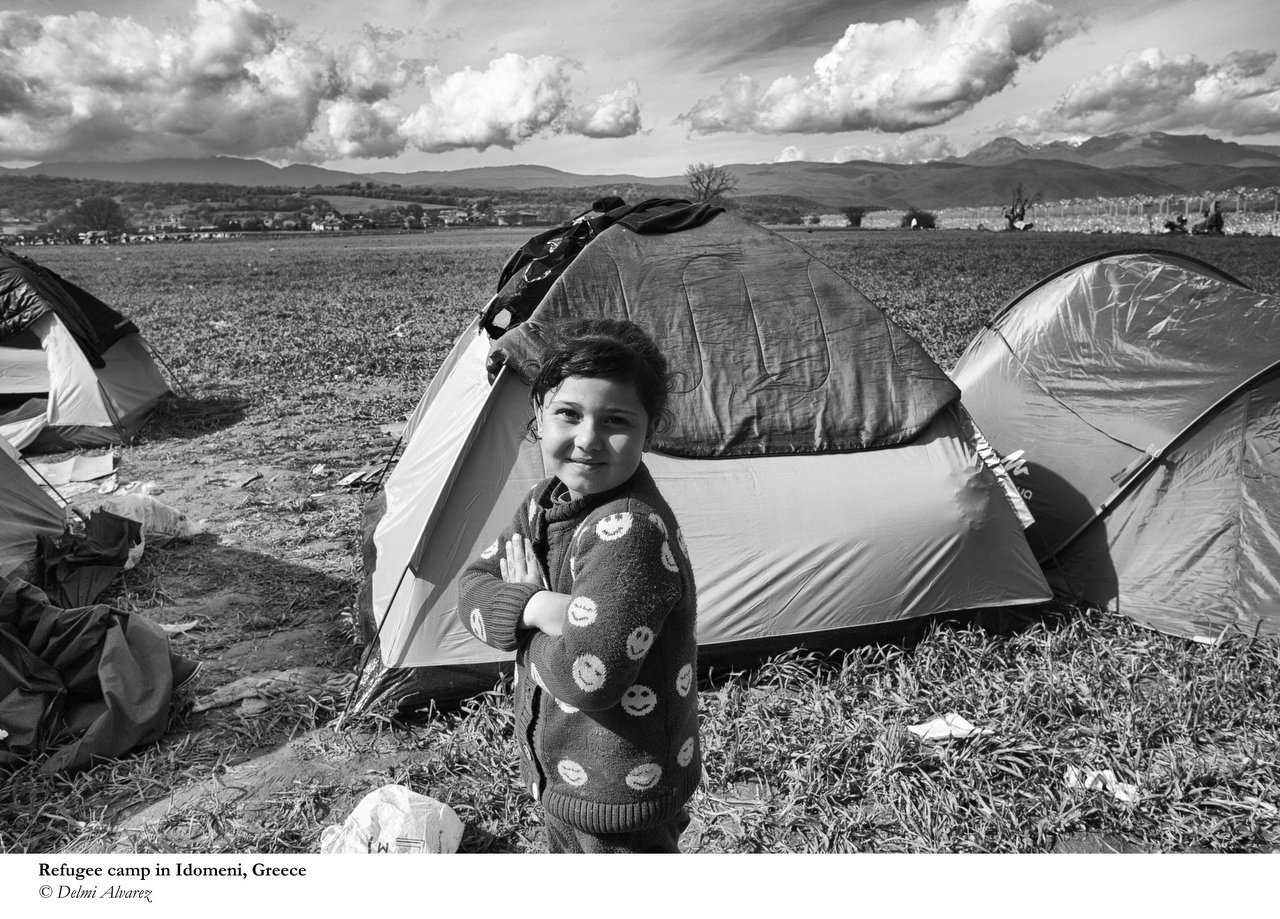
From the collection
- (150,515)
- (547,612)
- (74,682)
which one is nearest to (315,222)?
(150,515)

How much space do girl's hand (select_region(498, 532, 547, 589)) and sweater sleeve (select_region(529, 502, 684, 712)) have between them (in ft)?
0.43

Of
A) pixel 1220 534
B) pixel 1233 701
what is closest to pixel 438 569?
pixel 1233 701

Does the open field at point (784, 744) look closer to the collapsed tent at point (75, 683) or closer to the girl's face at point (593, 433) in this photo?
the collapsed tent at point (75, 683)

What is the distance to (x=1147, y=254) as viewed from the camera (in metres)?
4.58

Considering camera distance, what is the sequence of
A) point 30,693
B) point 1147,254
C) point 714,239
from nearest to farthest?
1. point 30,693
2. point 714,239
3. point 1147,254

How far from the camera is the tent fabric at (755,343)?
360 centimetres

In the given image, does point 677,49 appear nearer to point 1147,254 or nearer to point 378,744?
point 1147,254

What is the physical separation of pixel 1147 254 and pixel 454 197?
59.4 meters

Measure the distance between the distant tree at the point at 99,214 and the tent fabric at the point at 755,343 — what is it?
48283 mm

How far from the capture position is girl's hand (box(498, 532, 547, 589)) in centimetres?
149

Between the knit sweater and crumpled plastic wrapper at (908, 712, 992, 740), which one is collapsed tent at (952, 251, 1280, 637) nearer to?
crumpled plastic wrapper at (908, 712, 992, 740)

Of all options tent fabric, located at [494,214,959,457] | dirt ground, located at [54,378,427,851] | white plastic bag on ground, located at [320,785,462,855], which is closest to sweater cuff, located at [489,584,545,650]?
white plastic bag on ground, located at [320,785,462,855]

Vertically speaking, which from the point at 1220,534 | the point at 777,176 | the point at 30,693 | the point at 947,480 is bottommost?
the point at 30,693

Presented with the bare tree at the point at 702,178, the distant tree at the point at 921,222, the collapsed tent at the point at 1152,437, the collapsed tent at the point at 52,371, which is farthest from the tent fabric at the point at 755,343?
the distant tree at the point at 921,222
